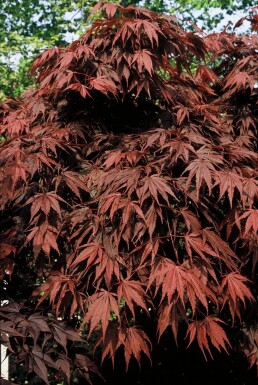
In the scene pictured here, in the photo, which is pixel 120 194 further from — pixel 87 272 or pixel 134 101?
pixel 134 101

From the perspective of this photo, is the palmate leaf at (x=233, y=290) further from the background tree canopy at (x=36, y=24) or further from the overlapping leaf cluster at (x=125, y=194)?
the background tree canopy at (x=36, y=24)

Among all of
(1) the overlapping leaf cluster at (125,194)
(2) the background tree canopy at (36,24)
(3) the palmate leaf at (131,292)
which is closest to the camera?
(3) the palmate leaf at (131,292)

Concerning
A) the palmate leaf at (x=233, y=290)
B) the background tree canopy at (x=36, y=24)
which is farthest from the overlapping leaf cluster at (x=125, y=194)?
the background tree canopy at (x=36, y=24)

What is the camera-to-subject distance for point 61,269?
4.07 metres

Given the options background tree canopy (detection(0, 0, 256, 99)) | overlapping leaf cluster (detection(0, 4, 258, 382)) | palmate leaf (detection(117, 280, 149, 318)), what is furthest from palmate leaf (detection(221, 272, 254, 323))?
background tree canopy (detection(0, 0, 256, 99))

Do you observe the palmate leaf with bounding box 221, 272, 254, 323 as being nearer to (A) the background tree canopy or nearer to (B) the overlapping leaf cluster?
(B) the overlapping leaf cluster

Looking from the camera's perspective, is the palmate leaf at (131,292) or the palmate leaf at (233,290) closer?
the palmate leaf at (131,292)

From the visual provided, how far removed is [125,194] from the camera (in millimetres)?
3885

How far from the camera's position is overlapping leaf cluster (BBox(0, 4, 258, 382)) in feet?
12.5

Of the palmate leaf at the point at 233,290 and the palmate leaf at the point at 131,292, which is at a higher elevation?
the palmate leaf at the point at 131,292

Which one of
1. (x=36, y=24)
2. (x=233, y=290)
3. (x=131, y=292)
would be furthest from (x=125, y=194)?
(x=36, y=24)

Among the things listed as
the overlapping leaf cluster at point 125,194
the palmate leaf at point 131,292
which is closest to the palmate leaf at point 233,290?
the overlapping leaf cluster at point 125,194

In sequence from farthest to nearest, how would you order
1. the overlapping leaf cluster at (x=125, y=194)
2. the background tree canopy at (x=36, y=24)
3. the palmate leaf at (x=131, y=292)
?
the background tree canopy at (x=36, y=24), the overlapping leaf cluster at (x=125, y=194), the palmate leaf at (x=131, y=292)

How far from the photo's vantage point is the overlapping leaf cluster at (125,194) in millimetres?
3795
